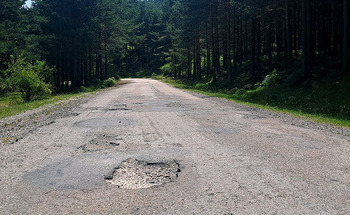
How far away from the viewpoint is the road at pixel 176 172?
3012 mm

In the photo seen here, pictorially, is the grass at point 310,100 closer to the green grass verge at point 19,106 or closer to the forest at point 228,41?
the forest at point 228,41

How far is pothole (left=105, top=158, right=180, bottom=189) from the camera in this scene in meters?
3.69

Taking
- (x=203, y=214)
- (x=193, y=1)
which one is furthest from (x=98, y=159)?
(x=193, y=1)

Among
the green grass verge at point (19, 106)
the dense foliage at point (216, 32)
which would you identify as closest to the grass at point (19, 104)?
the green grass verge at point (19, 106)

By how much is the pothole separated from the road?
0.01 meters

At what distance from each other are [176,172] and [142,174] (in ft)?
1.71

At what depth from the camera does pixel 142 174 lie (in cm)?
404

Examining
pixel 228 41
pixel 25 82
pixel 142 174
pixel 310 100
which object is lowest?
pixel 142 174

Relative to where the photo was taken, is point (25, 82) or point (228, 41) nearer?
point (25, 82)

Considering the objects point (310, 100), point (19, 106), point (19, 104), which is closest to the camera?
point (310, 100)

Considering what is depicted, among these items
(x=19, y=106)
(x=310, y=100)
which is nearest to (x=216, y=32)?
(x=310, y=100)

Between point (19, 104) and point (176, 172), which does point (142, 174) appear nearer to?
point (176, 172)

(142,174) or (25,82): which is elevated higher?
(25,82)

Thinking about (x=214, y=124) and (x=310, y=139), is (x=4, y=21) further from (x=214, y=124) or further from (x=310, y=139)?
(x=310, y=139)
